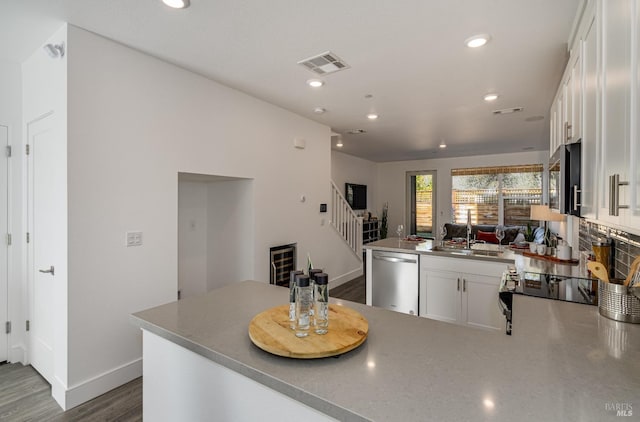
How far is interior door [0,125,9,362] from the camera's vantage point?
2760mm

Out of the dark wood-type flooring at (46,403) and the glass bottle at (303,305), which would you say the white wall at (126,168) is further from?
the glass bottle at (303,305)

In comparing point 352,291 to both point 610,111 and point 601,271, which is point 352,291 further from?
point 610,111

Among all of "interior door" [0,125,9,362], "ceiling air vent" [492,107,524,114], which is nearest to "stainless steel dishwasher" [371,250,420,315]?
"ceiling air vent" [492,107,524,114]

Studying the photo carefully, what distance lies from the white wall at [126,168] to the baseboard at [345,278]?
2592 mm

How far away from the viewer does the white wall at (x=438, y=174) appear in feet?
24.3

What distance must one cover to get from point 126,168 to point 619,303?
10.4ft

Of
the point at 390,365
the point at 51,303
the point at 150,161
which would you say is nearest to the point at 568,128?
the point at 390,365

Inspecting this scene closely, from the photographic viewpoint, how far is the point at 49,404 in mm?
2252

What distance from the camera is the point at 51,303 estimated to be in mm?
2486

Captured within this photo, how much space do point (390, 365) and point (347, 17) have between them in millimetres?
2072

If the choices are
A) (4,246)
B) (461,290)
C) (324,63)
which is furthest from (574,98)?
(4,246)

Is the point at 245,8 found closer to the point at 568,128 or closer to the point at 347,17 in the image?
the point at 347,17

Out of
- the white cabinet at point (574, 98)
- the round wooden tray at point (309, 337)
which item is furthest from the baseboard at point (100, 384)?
the white cabinet at point (574, 98)

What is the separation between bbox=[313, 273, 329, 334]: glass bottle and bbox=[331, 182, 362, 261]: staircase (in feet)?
13.1
